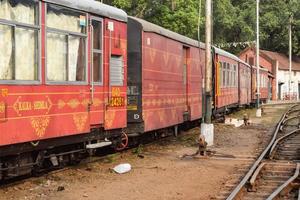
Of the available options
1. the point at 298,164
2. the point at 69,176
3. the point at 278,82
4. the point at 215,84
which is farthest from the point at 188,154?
the point at 278,82

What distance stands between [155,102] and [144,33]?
2.03 meters

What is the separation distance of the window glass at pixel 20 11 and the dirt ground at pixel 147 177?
269 centimetres

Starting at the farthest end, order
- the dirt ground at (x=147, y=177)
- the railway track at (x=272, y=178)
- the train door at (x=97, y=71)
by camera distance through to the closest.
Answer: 1. the train door at (x=97, y=71)
2. the railway track at (x=272, y=178)
3. the dirt ground at (x=147, y=177)

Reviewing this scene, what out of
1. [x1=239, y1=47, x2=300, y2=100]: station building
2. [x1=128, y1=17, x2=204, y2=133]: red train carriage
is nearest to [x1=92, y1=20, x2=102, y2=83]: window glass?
[x1=128, y1=17, x2=204, y2=133]: red train carriage

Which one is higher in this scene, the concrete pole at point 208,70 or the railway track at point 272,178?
the concrete pole at point 208,70

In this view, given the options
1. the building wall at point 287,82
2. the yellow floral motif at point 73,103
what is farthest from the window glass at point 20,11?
the building wall at point 287,82

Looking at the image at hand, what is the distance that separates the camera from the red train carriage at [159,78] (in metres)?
13.5

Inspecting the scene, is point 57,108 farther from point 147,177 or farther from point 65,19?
point 147,177

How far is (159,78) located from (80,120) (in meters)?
5.12

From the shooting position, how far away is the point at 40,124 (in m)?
9.04

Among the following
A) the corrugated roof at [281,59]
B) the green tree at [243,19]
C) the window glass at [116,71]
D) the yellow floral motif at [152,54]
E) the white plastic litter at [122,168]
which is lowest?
the white plastic litter at [122,168]

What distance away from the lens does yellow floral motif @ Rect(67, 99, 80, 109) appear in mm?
9891

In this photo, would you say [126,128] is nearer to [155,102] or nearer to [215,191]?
[155,102]

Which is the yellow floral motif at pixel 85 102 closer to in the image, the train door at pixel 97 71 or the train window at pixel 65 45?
the train door at pixel 97 71
